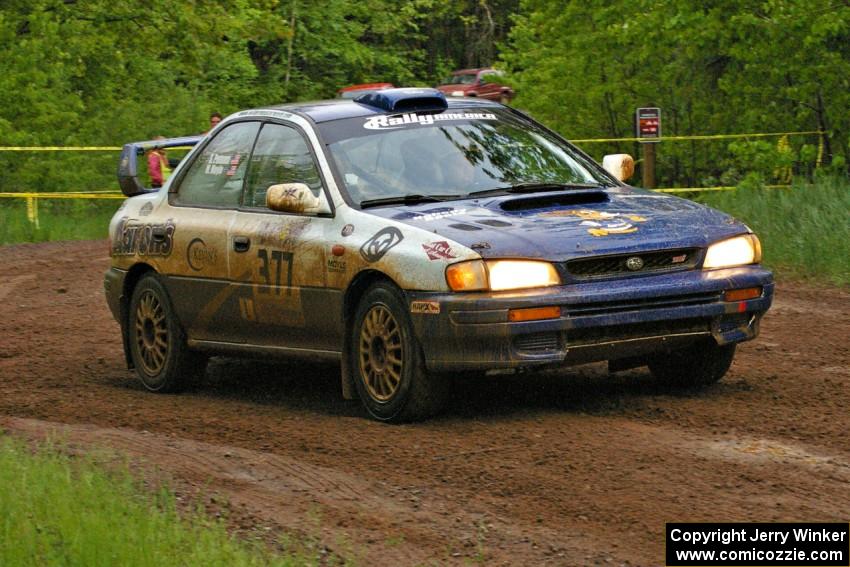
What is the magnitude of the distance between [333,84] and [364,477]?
40.4 m

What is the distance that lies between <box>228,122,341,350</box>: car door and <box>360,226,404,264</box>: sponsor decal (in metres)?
0.34

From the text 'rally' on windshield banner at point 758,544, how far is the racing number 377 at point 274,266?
3.48 meters

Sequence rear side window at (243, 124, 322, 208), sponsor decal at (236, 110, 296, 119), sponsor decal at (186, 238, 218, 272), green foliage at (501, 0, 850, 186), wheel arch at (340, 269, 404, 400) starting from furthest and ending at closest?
green foliage at (501, 0, 850, 186) < sponsor decal at (186, 238, 218, 272) < sponsor decal at (236, 110, 296, 119) < rear side window at (243, 124, 322, 208) < wheel arch at (340, 269, 404, 400)

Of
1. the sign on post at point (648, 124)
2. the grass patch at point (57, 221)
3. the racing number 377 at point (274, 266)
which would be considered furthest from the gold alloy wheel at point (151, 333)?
the grass patch at point (57, 221)

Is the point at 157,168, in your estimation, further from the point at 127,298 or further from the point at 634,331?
the point at 634,331

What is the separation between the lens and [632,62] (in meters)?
27.0

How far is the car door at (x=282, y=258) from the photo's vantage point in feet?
27.6

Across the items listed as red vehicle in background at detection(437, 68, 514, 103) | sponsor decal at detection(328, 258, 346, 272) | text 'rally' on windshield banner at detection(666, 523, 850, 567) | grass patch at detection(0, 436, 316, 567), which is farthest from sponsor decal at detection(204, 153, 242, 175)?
red vehicle in background at detection(437, 68, 514, 103)

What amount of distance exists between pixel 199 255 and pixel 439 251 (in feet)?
7.38

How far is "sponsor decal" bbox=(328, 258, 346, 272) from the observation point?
8172mm

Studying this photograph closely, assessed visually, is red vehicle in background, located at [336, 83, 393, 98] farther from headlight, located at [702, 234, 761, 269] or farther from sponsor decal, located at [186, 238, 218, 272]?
headlight, located at [702, 234, 761, 269]

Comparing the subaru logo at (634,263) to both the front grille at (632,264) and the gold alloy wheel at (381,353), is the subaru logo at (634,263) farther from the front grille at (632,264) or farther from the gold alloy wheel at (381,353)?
the gold alloy wheel at (381,353)

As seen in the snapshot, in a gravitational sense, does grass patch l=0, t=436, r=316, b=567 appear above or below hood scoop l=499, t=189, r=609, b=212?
below

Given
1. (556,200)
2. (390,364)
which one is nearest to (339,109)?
(556,200)
